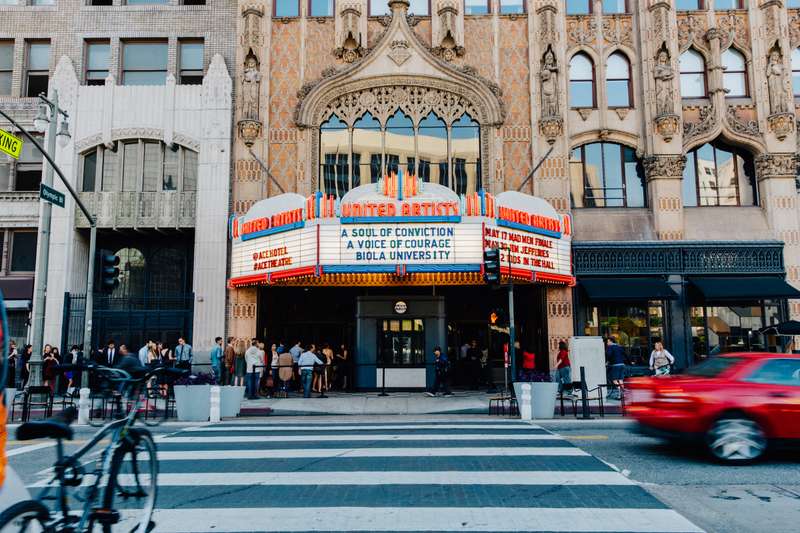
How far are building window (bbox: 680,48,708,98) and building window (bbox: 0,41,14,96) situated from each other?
27101mm

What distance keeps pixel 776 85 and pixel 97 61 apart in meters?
26.7

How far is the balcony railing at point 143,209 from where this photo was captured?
2336cm

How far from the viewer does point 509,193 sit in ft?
65.2

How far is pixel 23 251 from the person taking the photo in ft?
80.2

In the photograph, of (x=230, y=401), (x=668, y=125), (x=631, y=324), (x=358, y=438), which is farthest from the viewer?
(x=668, y=125)

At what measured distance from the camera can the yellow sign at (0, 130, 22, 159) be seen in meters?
14.2

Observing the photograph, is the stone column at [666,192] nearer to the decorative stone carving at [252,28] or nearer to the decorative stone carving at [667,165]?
the decorative stone carving at [667,165]

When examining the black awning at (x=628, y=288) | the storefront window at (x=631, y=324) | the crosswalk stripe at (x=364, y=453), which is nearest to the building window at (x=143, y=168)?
the black awning at (x=628, y=288)

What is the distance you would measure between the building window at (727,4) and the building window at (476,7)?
9.10 meters

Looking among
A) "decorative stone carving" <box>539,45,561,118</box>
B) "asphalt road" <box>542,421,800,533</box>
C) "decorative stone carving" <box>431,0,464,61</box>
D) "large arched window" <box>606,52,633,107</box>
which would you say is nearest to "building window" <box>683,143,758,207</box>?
"large arched window" <box>606,52,633,107</box>

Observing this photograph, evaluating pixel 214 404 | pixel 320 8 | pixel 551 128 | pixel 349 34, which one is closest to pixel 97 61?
pixel 320 8

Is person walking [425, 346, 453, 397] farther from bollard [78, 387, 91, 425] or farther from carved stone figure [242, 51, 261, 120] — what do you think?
carved stone figure [242, 51, 261, 120]

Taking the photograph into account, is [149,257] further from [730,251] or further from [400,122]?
[730,251]

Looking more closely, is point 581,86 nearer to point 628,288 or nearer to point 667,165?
point 667,165
